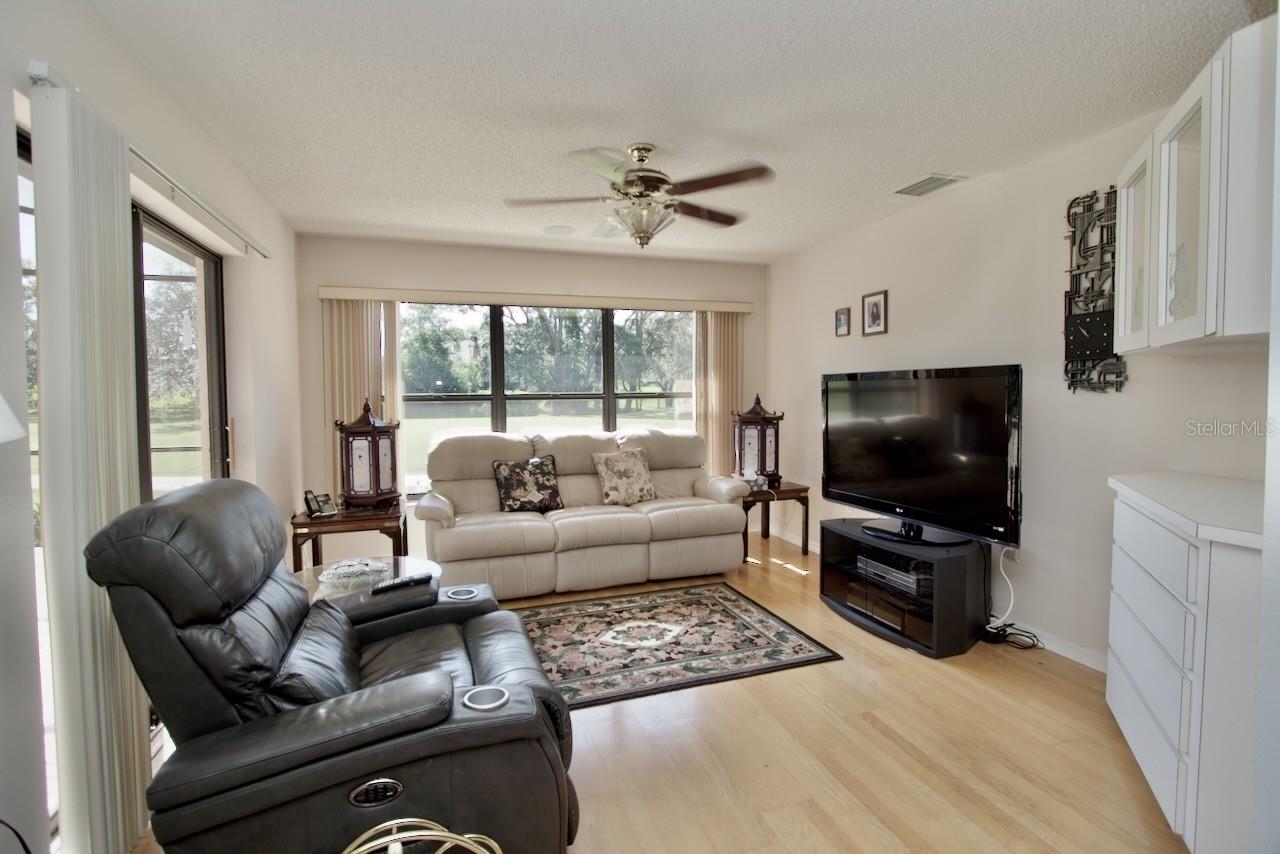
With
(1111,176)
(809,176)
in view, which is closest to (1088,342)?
(1111,176)

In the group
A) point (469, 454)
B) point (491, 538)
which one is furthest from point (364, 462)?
point (491, 538)

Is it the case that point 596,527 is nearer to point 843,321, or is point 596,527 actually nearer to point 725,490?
point 725,490

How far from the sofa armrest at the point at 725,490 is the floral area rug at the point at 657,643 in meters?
0.73

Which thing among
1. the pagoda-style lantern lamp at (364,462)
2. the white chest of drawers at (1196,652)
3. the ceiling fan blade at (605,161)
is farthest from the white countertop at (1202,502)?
the pagoda-style lantern lamp at (364,462)

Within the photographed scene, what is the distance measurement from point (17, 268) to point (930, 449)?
3.55 meters

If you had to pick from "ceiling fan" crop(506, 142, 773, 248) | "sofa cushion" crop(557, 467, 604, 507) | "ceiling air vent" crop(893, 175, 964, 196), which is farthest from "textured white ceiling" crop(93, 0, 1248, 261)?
"sofa cushion" crop(557, 467, 604, 507)

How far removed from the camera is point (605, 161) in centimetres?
242

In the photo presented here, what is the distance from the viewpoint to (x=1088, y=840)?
→ 1.81 m

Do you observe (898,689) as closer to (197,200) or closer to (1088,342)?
(1088,342)

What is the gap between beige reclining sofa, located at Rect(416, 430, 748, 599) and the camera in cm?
384

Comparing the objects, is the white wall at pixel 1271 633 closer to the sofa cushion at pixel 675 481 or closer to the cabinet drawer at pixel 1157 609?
the cabinet drawer at pixel 1157 609

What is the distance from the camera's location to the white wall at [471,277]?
14.9 ft

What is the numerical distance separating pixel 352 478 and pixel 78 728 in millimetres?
2417

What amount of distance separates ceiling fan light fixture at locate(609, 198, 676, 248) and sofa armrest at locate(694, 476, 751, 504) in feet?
7.24
